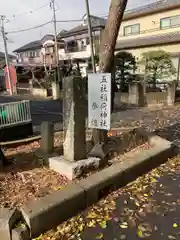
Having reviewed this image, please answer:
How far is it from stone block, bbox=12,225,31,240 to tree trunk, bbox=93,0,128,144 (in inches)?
115

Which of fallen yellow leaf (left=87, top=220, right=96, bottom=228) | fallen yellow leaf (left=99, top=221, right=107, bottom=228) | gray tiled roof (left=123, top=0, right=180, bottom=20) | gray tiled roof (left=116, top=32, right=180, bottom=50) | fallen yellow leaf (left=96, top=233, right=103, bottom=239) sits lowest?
fallen yellow leaf (left=96, top=233, right=103, bottom=239)

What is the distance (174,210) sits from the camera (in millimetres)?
3773

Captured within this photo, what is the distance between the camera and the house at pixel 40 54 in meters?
36.6

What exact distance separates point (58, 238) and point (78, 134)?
2.03m

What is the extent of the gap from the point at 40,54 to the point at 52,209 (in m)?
39.5

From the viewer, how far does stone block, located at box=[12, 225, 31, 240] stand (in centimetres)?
299

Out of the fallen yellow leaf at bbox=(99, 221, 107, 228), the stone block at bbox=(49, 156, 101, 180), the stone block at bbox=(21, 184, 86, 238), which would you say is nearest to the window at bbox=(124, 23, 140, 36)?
the stone block at bbox=(49, 156, 101, 180)

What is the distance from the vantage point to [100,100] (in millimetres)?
5133

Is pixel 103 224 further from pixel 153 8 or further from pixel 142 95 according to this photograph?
pixel 153 8

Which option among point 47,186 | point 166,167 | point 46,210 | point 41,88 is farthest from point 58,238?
point 41,88

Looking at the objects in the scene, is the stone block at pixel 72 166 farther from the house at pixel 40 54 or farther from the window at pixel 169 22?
the house at pixel 40 54

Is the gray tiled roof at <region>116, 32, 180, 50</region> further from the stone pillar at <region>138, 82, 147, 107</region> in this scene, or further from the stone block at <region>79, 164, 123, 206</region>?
the stone block at <region>79, 164, 123, 206</region>

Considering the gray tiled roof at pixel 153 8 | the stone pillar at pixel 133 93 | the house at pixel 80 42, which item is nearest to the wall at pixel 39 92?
the house at pixel 80 42

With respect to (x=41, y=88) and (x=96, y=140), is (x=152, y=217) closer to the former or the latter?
(x=96, y=140)
